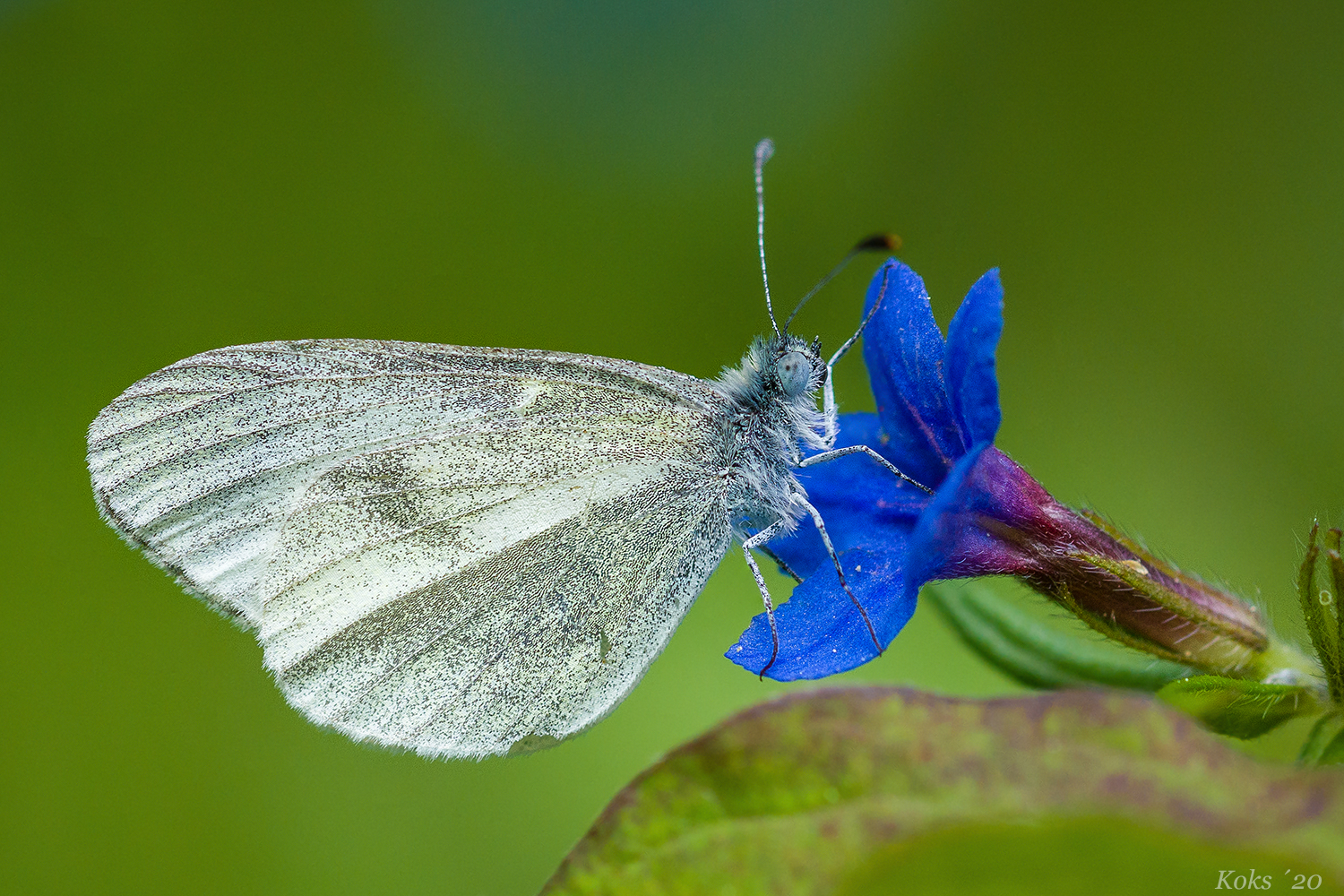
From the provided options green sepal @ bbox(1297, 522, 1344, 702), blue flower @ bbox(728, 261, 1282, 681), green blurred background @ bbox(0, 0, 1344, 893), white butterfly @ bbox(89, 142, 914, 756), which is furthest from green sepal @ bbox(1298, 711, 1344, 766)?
green blurred background @ bbox(0, 0, 1344, 893)

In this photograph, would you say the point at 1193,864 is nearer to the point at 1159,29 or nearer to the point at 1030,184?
the point at 1030,184

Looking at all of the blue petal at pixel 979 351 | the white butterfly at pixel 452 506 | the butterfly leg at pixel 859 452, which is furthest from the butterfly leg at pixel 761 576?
the blue petal at pixel 979 351

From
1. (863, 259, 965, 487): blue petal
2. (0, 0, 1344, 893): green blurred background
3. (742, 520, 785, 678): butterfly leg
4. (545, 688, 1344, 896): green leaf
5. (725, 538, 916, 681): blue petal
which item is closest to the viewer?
(545, 688, 1344, 896): green leaf

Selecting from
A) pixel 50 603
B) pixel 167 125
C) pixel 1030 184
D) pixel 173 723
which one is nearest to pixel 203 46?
pixel 167 125

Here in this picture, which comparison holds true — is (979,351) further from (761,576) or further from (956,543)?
(761,576)

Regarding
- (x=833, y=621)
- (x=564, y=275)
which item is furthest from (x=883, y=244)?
(x=564, y=275)

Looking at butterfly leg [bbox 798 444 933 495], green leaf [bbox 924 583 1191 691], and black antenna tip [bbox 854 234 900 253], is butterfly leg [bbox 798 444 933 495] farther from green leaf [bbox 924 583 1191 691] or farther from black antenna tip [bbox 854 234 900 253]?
black antenna tip [bbox 854 234 900 253]
